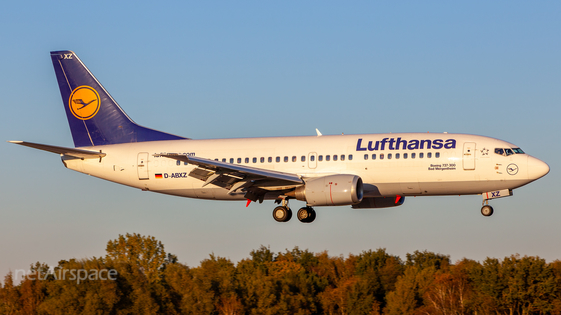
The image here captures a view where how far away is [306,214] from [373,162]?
5687 millimetres

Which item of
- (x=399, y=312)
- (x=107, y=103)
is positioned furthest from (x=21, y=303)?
(x=399, y=312)

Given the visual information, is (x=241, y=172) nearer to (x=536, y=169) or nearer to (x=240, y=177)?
(x=240, y=177)

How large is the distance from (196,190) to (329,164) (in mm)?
8664

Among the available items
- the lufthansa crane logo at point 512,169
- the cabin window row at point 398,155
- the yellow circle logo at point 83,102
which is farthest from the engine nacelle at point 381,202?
the yellow circle logo at point 83,102

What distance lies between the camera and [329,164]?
38.2 m

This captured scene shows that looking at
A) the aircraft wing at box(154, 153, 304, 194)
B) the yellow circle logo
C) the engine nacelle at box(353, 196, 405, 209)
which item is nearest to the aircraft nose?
the engine nacelle at box(353, 196, 405, 209)

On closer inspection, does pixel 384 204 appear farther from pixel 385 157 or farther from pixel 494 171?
pixel 494 171

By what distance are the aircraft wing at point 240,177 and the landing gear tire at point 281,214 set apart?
106 inches

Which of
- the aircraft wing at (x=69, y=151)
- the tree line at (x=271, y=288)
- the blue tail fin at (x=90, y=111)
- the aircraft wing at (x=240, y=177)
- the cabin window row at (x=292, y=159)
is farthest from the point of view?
the tree line at (x=271, y=288)

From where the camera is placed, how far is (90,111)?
45281mm

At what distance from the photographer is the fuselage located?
36.2 m

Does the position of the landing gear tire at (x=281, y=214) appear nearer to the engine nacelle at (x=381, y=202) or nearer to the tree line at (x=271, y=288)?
the engine nacelle at (x=381, y=202)

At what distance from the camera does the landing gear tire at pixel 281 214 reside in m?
40.8

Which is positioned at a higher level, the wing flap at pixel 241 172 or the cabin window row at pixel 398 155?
the cabin window row at pixel 398 155
